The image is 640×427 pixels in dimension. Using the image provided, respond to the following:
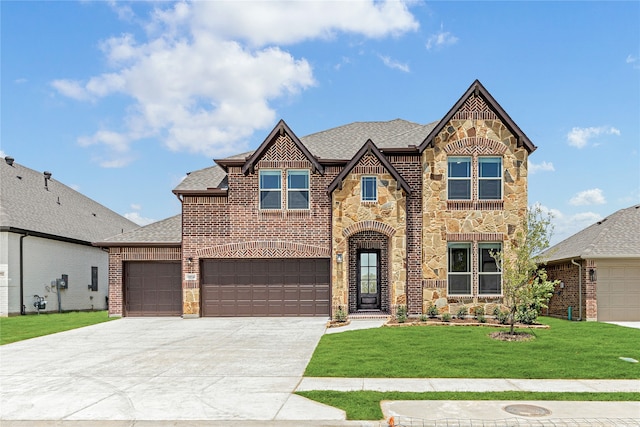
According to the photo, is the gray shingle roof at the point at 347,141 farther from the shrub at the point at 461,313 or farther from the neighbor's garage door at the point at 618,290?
the neighbor's garage door at the point at 618,290

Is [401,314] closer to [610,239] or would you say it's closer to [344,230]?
[344,230]

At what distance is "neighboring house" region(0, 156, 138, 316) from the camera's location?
94.1 ft

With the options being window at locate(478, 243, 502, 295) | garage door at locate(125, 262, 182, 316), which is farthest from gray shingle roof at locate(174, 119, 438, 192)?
window at locate(478, 243, 502, 295)

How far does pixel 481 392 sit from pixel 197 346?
30.5 ft

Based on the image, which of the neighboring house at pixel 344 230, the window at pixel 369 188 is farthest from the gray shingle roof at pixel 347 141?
the window at pixel 369 188

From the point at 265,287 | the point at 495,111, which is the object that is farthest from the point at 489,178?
the point at 265,287

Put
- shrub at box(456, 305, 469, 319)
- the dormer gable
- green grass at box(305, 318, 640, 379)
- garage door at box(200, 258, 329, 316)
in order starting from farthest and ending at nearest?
garage door at box(200, 258, 329, 316) < the dormer gable < shrub at box(456, 305, 469, 319) < green grass at box(305, 318, 640, 379)

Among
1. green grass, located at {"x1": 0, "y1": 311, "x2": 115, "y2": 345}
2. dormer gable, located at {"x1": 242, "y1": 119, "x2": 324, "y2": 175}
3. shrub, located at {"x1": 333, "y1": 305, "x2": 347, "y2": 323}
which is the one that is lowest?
green grass, located at {"x1": 0, "y1": 311, "x2": 115, "y2": 345}

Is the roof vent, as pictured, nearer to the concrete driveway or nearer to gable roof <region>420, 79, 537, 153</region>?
the concrete driveway

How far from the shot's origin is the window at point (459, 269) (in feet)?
80.6

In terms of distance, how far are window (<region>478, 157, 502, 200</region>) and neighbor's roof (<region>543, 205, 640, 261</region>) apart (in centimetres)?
348

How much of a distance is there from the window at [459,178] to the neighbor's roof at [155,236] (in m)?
12.2

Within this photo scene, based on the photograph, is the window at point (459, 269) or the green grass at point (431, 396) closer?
the green grass at point (431, 396)

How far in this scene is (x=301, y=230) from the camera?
25406mm
